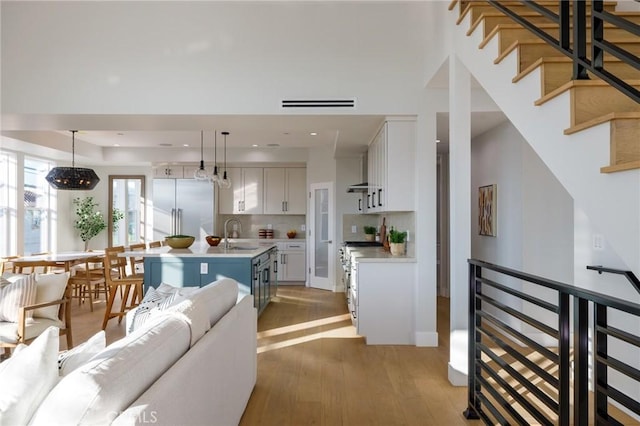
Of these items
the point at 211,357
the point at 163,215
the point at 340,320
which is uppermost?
the point at 163,215

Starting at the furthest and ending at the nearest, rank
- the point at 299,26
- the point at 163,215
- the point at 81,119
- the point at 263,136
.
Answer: the point at 163,215 < the point at 263,136 < the point at 81,119 < the point at 299,26

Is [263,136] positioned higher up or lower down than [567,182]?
higher up

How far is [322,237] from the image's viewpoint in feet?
25.8

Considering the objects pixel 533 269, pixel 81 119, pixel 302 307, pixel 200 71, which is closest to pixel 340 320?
pixel 302 307

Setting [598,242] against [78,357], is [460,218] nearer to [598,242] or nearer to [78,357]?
[598,242]

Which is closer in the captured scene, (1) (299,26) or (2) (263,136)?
(1) (299,26)

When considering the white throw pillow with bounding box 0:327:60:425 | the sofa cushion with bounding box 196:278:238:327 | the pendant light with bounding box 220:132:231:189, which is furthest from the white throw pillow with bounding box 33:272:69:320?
the pendant light with bounding box 220:132:231:189

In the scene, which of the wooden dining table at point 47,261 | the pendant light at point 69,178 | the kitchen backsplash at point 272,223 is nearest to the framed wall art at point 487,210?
the kitchen backsplash at point 272,223

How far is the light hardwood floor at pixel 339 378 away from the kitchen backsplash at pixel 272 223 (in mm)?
3736

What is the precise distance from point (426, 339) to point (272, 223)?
209 inches

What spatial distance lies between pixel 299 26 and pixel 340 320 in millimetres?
3549

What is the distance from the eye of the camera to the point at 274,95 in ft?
14.3

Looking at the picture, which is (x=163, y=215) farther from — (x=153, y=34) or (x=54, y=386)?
(x=54, y=386)

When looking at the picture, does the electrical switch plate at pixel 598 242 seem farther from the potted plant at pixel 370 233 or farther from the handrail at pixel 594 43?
the potted plant at pixel 370 233
